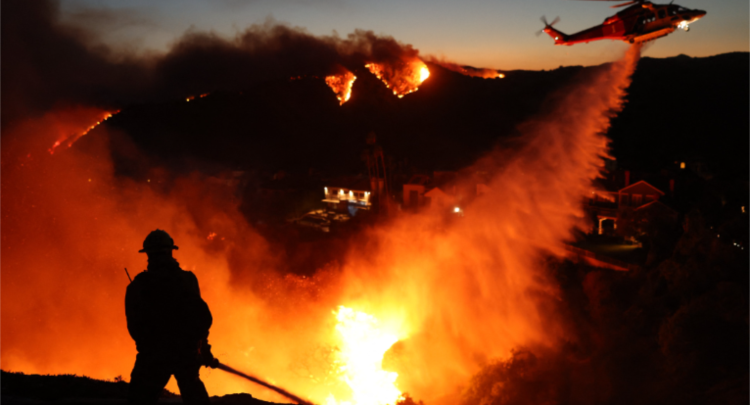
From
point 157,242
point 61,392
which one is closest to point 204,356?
point 157,242

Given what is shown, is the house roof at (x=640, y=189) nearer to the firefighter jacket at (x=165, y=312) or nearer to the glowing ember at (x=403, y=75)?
the glowing ember at (x=403, y=75)

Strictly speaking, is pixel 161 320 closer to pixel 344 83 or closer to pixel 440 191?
pixel 344 83

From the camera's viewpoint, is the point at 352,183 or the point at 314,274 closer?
the point at 314,274

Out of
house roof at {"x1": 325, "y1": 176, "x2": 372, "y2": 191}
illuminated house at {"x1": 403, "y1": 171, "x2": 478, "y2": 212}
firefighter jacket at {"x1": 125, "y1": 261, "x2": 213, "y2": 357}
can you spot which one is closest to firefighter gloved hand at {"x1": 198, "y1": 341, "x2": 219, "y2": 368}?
firefighter jacket at {"x1": 125, "y1": 261, "x2": 213, "y2": 357}

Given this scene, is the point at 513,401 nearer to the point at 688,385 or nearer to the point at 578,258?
the point at 688,385

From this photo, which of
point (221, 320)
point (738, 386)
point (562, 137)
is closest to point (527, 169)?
point (562, 137)

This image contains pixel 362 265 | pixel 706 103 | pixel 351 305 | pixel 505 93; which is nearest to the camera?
pixel 351 305
